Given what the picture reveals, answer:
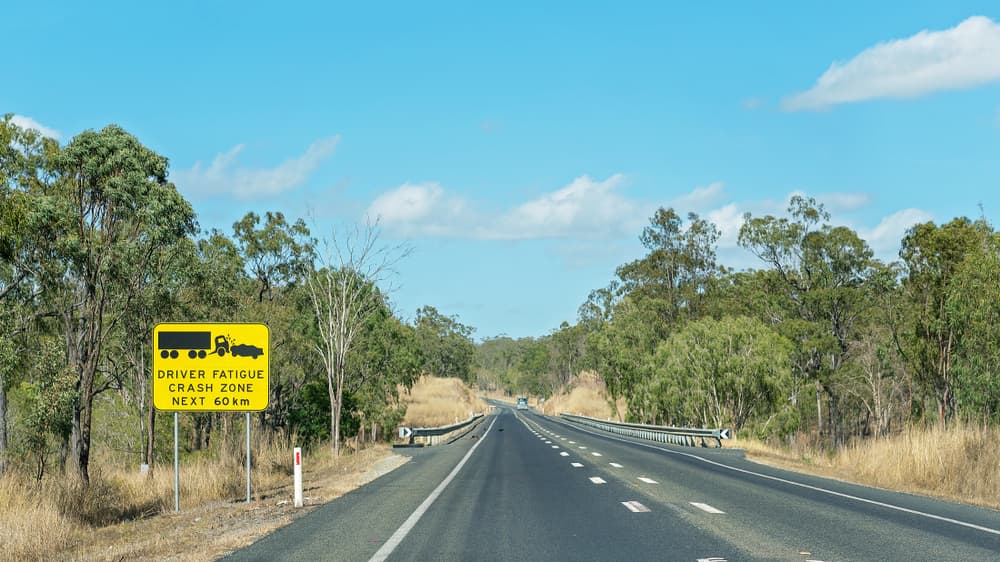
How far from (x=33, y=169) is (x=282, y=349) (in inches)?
913

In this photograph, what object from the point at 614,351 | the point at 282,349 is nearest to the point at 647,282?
the point at 614,351

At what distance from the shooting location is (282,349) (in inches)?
1870

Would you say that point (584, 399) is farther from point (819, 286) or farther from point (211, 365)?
point (211, 365)

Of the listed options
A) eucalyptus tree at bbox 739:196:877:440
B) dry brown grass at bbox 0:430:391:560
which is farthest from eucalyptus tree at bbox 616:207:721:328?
dry brown grass at bbox 0:430:391:560

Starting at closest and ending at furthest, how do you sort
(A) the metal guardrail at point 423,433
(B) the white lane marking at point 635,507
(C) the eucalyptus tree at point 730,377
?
(B) the white lane marking at point 635,507 < (A) the metal guardrail at point 423,433 < (C) the eucalyptus tree at point 730,377

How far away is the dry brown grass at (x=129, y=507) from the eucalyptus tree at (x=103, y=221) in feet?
17.2

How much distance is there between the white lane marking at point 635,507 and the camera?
1313 cm

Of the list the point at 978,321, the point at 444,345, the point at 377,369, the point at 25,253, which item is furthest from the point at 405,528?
the point at 444,345

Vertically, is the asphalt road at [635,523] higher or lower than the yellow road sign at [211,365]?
lower

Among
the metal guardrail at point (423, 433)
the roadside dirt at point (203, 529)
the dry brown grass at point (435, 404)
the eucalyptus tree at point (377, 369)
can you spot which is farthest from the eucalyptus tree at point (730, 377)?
the roadside dirt at point (203, 529)

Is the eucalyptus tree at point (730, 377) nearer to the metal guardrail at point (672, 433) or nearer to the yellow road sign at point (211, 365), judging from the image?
the metal guardrail at point (672, 433)

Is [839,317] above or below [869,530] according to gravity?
above

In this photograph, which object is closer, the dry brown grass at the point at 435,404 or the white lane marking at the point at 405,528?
the white lane marking at the point at 405,528

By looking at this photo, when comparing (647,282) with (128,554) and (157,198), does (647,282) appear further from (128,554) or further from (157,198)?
(128,554)
